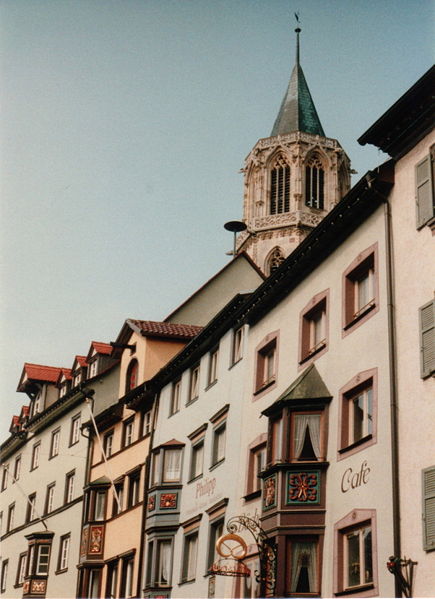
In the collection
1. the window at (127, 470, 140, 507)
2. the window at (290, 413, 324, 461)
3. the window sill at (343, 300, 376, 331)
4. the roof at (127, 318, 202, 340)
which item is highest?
the roof at (127, 318, 202, 340)

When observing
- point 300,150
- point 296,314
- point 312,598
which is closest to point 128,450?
point 296,314

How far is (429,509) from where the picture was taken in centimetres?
2005

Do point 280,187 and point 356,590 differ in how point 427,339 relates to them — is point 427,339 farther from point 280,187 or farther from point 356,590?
point 280,187

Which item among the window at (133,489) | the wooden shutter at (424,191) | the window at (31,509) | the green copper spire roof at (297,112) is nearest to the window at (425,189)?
the wooden shutter at (424,191)

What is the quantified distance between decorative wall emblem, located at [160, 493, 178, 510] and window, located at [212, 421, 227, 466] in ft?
10.2

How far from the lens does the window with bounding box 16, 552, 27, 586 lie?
164ft

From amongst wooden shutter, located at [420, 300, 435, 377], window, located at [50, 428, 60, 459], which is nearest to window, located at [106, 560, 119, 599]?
window, located at [50, 428, 60, 459]

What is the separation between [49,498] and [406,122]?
105ft

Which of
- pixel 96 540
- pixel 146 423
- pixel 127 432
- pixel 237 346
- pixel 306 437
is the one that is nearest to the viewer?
pixel 306 437

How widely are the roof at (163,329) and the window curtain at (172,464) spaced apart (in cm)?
685

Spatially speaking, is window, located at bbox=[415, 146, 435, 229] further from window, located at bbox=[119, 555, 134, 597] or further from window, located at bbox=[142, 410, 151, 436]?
window, located at bbox=[119, 555, 134, 597]

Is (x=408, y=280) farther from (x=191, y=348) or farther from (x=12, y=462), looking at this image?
(x=12, y=462)

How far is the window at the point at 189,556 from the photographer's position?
3328 centimetres

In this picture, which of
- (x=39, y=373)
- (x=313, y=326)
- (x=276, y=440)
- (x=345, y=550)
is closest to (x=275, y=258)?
(x=39, y=373)
